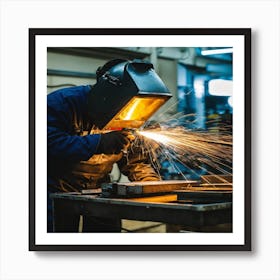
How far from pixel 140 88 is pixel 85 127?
11.7 inches

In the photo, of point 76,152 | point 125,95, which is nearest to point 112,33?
point 125,95

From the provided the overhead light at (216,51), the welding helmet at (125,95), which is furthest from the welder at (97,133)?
the overhead light at (216,51)

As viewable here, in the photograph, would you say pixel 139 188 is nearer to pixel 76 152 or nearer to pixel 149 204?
pixel 149 204

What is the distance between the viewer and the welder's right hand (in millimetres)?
1975

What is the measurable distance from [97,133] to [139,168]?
231 mm

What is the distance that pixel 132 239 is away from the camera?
77.2 inches

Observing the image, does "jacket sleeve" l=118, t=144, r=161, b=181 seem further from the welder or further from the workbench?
the workbench

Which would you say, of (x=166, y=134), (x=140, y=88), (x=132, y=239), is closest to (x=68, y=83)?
(x=140, y=88)

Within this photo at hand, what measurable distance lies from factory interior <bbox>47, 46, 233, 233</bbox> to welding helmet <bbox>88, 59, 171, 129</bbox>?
3 cm
